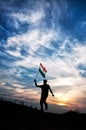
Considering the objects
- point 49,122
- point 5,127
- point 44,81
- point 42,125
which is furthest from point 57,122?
point 44,81

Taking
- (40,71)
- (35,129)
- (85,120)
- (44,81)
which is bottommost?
(35,129)

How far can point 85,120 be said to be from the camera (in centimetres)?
1440

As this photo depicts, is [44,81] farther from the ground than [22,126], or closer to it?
farther from the ground

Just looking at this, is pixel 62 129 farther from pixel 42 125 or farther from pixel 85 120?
pixel 85 120

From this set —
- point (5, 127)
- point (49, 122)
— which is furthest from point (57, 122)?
point (5, 127)

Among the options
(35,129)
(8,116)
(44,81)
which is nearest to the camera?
(35,129)

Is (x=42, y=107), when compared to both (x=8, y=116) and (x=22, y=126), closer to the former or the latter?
(x=8, y=116)

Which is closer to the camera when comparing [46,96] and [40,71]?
[46,96]

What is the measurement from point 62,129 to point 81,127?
1447 mm

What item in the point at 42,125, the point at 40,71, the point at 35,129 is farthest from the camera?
the point at 40,71

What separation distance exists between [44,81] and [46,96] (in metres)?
1.23

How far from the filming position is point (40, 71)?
2142cm

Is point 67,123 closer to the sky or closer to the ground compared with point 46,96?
closer to the ground

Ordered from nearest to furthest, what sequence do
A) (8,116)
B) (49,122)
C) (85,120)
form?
(49,122)
(85,120)
(8,116)
